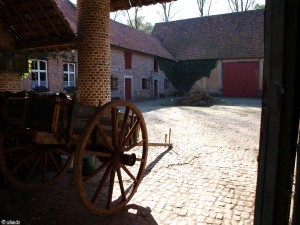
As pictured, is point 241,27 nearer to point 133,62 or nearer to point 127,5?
point 133,62

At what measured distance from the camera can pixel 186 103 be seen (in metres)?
20.6

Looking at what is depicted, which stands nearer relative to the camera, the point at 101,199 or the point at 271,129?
the point at 271,129

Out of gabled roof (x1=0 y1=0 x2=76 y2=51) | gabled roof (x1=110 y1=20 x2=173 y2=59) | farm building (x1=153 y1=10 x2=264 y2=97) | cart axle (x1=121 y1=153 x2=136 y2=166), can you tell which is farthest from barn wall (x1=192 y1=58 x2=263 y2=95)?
cart axle (x1=121 y1=153 x2=136 y2=166)

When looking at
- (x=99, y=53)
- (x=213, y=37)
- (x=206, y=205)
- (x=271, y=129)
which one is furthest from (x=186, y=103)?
(x=271, y=129)

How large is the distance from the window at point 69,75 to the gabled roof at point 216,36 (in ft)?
47.7

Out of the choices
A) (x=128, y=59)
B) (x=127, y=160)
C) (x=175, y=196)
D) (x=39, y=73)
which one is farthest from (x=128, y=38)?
(x=127, y=160)

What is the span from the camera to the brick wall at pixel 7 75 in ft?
26.0

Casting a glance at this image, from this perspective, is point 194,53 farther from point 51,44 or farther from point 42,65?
point 51,44

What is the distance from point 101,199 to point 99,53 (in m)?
3.83

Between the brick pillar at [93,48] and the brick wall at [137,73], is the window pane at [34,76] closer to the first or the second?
the brick wall at [137,73]

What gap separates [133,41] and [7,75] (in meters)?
17.0

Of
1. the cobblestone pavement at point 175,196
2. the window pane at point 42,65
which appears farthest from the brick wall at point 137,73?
the cobblestone pavement at point 175,196

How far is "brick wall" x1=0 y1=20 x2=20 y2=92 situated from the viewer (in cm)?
794

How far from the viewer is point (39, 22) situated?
7504 mm
